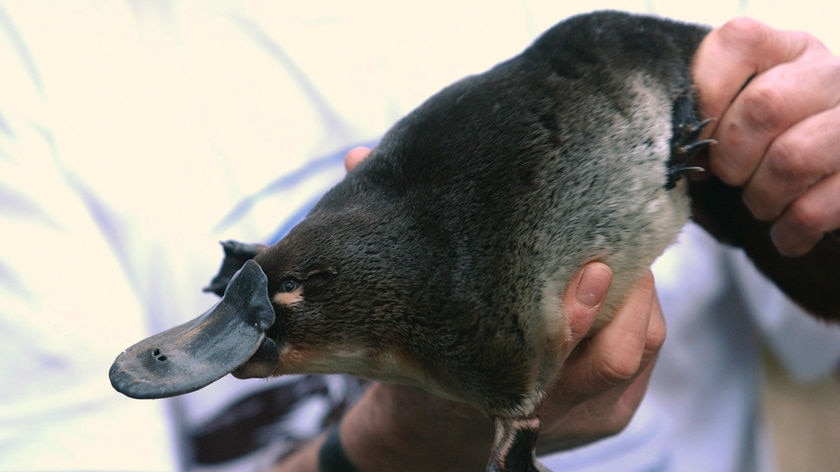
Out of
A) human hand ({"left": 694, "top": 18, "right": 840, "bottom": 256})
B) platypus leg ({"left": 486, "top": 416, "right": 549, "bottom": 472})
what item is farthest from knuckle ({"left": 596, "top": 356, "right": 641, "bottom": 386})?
human hand ({"left": 694, "top": 18, "right": 840, "bottom": 256})

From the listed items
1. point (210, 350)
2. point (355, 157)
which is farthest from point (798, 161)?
point (210, 350)

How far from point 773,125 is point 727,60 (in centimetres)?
8

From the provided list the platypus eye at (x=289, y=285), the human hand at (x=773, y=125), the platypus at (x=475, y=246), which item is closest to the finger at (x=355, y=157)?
the platypus at (x=475, y=246)

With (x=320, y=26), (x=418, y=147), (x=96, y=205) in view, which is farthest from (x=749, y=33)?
(x=96, y=205)

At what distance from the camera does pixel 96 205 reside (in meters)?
1.04

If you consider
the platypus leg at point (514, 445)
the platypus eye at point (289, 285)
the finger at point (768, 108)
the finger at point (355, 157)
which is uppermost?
the platypus eye at point (289, 285)

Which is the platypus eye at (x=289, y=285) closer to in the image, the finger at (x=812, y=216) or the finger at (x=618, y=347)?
the finger at (x=618, y=347)

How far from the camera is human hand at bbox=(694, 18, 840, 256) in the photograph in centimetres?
82

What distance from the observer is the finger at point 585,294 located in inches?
27.4

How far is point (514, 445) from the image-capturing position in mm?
666

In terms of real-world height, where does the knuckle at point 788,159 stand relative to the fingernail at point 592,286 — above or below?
below

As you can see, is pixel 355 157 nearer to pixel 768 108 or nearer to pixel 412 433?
pixel 412 433

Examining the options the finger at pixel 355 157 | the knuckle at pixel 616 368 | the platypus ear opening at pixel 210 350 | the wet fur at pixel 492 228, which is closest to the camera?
the platypus ear opening at pixel 210 350

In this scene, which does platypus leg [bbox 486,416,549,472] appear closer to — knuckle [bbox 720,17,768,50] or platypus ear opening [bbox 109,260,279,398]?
platypus ear opening [bbox 109,260,279,398]
